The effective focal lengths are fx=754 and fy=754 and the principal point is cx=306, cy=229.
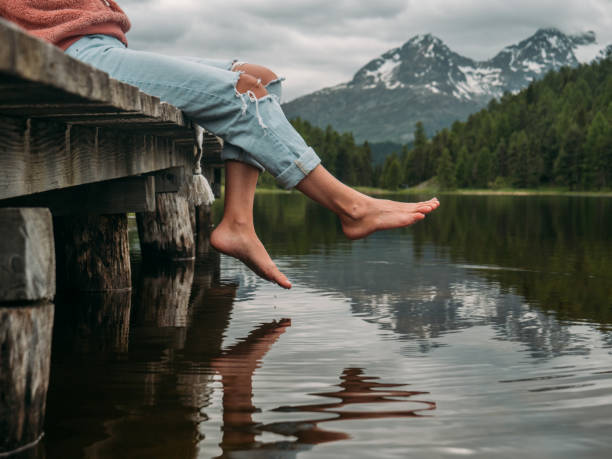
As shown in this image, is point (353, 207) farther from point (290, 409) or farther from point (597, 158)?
point (597, 158)

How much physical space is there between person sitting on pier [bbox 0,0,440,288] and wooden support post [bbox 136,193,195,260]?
5.50 metres

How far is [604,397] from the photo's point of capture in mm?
3305

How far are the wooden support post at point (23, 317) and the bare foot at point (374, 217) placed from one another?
2.51m

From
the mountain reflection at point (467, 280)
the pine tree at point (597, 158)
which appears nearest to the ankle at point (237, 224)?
the mountain reflection at point (467, 280)

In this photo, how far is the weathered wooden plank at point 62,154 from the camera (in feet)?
9.64

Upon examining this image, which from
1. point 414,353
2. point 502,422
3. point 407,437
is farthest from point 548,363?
point 407,437

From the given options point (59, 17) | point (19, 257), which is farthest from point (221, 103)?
point (19, 257)

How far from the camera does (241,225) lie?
471cm

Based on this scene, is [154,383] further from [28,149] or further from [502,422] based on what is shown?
[502,422]

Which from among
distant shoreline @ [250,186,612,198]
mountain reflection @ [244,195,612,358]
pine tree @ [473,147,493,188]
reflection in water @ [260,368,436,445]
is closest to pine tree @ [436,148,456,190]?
distant shoreline @ [250,186,612,198]

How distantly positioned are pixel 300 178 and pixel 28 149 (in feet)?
5.12

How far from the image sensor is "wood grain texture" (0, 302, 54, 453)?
2.35m

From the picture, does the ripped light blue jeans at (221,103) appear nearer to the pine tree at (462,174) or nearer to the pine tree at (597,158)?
the pine tree at (597,158)

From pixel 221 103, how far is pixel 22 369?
7.32ft
